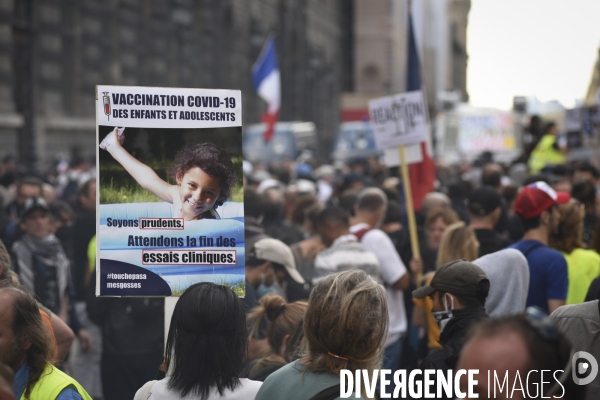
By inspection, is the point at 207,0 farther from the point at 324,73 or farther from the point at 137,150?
the point at 137,150

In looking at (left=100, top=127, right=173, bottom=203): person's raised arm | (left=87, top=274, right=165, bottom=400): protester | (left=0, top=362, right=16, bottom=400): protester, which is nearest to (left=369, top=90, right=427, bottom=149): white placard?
(left=87, top=274, right=165, bottom=400): protester

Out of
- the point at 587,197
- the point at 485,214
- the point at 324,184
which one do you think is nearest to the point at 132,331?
the point at 485,214

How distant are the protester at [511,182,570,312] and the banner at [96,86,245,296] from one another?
6.29 feet

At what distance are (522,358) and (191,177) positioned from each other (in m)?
2.11

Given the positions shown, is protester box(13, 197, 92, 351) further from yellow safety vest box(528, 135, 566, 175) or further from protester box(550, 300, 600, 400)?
yellow safety vest box(528, 135, 566, 175)

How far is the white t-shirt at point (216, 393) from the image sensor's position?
3.21m

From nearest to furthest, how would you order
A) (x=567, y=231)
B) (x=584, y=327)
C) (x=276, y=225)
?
(x=584, y=327) → (x=567, y=231) → (x=276, y=225)

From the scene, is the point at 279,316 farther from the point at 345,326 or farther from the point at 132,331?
the point at 132,331

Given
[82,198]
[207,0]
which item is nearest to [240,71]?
[207,0]

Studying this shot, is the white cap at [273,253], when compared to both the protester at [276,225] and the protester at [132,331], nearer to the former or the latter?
the protester at [132,331]

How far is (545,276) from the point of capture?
505cm

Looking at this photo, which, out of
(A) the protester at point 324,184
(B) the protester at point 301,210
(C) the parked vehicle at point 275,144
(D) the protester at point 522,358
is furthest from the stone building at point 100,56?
(D) the protester at point 522,358

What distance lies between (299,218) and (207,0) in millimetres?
24362

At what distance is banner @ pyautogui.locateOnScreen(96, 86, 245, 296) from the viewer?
3842 millimetres
